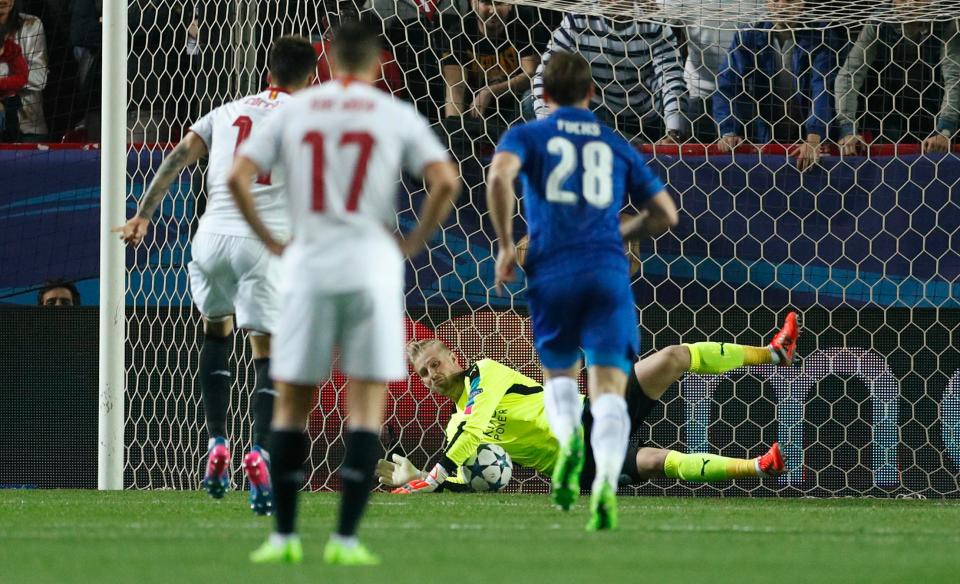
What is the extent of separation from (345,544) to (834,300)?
4.71m

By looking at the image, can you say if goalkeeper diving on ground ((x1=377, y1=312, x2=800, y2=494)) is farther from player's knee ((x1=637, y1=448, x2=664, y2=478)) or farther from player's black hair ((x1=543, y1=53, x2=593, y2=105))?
player's black hair ((x1=543, y1=53, x2=593, y2=105))

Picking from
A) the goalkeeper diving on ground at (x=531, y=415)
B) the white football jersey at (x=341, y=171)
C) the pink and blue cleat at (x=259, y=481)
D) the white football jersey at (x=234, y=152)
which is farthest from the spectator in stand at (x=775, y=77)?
the white football jersey at (x=341, y=171)

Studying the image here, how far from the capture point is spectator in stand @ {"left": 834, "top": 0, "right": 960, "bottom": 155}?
8211 millimetres

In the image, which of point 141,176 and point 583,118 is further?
point 141,176

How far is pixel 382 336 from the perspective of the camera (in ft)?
12.0

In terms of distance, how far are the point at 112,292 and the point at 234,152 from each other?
2.35 meters

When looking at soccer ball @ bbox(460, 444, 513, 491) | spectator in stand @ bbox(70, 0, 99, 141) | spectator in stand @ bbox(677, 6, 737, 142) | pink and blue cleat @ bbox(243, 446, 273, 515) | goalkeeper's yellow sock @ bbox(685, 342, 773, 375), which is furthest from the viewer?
spectator in stand @ bbox(70, 0, 99, 141)

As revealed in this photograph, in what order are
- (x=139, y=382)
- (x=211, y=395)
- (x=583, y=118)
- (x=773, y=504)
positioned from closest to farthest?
(x=583, y=118) → (x=211, y=395) → (x=773, y=504) → (x=139, y=382)

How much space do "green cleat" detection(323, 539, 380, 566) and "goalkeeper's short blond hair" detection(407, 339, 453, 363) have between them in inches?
153

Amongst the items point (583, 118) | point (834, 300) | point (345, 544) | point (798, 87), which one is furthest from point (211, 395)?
point (798, 87)

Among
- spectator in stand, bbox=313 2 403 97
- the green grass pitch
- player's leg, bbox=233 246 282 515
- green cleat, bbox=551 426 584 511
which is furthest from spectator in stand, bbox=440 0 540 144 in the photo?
green cleat, bbox=551 426 584 511

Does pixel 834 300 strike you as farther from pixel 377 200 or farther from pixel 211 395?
pixel 377 200

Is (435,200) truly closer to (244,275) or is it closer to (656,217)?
(656,217)

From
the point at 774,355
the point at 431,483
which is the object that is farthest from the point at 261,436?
the point at 774,355
